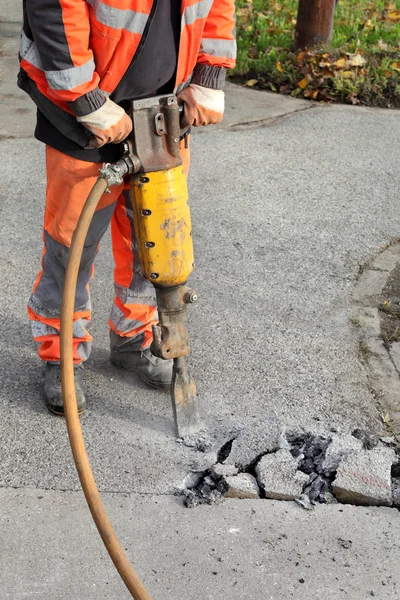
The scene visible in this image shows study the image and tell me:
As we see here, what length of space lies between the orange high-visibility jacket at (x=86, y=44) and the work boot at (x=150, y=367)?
3.41 feet

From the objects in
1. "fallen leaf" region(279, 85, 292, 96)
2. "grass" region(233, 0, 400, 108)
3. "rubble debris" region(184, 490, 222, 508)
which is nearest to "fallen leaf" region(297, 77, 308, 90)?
"grass" region(233, 0, 400, 108)

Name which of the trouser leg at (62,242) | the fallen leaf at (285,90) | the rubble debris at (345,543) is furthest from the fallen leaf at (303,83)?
the rubble debris at (345,543)

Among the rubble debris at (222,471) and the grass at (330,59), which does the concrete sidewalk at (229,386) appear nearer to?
the rubble debris at (222,471)

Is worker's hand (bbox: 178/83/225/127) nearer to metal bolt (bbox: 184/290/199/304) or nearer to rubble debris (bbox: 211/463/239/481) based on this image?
metal bolt (bbox: 184/290/199/304)

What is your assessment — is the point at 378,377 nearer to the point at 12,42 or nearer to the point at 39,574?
the point at 39,574

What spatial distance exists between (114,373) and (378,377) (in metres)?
1.06

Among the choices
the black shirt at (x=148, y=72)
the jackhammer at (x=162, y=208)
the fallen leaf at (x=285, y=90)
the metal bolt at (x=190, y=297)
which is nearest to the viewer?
the black shirt at (x=148, y=72)

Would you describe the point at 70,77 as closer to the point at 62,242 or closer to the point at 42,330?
the point at 62,242

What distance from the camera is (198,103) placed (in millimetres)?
2865

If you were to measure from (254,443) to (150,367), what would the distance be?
0.55 metres

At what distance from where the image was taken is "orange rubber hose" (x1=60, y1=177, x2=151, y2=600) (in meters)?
2.17

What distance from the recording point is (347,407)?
130 inches

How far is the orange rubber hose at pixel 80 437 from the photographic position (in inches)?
85.5

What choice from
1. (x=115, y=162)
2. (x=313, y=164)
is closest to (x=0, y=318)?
(x=115, y=162)
